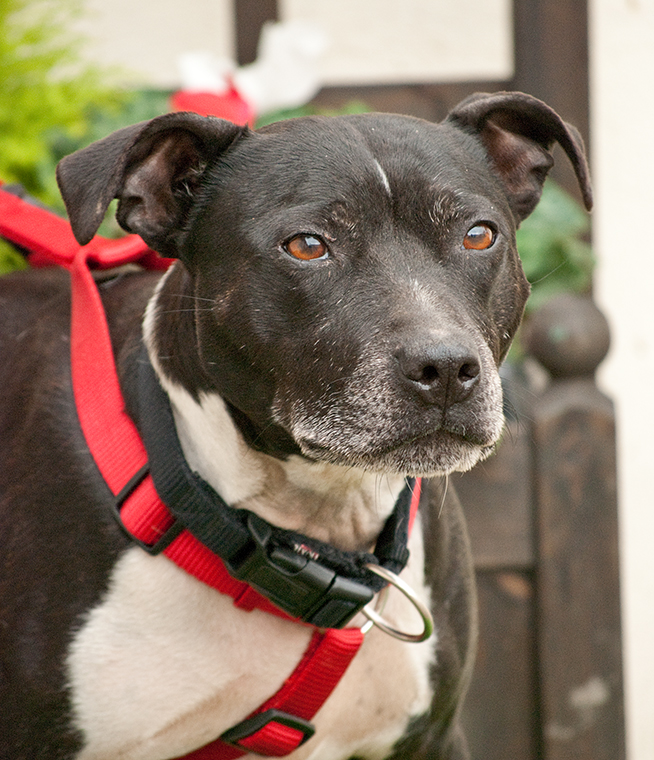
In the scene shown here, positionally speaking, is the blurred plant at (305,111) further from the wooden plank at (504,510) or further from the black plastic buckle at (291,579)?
the black plastic buckle at (291,579)

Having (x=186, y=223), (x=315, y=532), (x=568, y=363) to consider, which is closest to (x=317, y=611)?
(x=315, y=532)

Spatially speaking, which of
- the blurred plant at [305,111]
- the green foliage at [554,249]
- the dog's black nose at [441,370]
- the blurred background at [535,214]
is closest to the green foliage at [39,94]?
the blurred background at [535,214]

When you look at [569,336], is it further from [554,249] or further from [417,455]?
[417,455]

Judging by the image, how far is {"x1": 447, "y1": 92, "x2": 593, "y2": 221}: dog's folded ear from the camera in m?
1.88

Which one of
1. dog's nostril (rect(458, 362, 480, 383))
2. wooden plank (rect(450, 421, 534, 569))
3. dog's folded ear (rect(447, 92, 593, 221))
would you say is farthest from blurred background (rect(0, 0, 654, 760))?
dog's nostril (rect(458, 362, 480, 383))

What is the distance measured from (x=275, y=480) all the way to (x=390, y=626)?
331mm

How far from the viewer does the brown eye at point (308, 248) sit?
164 cm

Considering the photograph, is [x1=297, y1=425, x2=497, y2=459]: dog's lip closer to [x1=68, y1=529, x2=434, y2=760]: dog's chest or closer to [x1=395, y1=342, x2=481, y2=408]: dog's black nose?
[x1=395, y1=342, x2=481, y2=408]: dog's black nose

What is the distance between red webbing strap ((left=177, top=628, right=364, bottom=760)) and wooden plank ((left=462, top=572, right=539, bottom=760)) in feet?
5.07

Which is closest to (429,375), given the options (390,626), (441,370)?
(441,370)

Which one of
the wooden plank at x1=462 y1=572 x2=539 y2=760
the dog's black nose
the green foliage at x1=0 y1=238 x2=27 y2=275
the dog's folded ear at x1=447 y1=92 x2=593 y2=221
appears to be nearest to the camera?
the dog's black nose

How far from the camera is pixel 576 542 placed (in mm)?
3223

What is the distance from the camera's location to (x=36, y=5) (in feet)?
12.4

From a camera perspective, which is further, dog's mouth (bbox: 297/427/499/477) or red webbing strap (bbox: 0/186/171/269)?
red webbing strap (bbox: 0/186/171/269)
